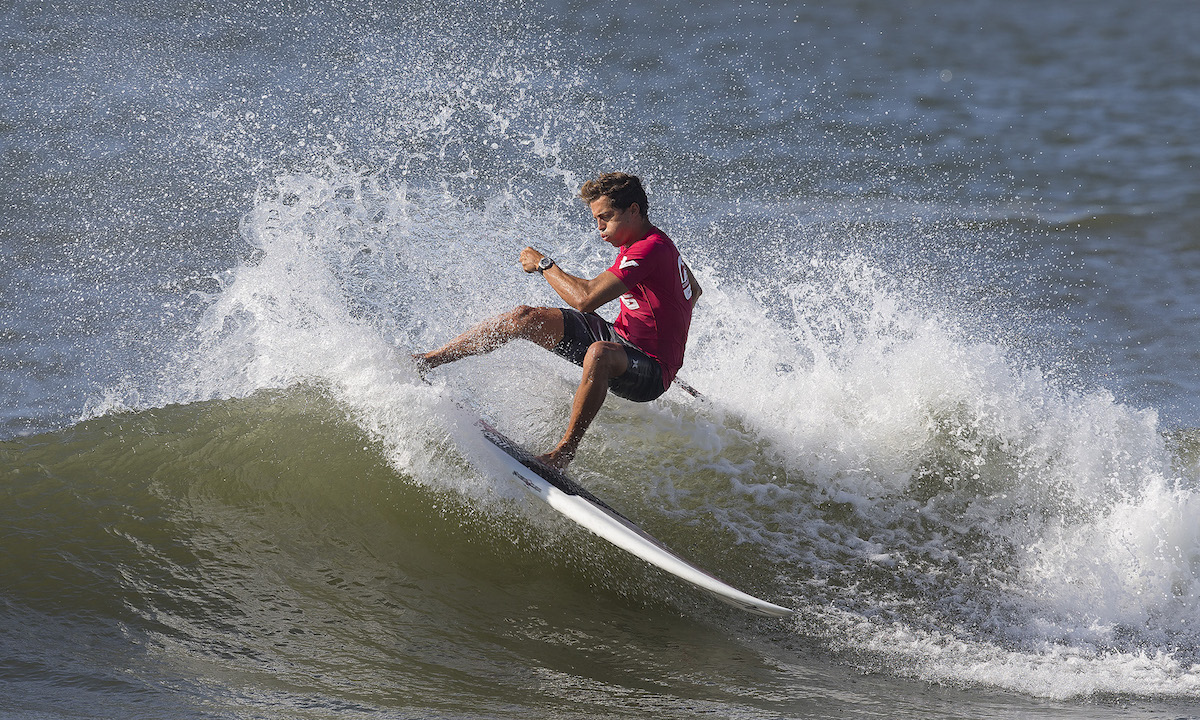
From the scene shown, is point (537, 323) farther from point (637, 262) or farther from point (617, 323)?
point (637, 262)

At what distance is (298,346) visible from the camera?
621 cm

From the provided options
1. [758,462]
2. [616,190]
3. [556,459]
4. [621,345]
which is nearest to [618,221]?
[616,190]

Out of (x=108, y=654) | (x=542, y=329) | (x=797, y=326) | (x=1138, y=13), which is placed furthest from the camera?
(x=1138, y=13)

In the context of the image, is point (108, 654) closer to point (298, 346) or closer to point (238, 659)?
point (238, 659)

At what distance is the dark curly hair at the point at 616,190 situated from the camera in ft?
17.6

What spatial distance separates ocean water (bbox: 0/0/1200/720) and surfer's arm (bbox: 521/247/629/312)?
912 millimetres

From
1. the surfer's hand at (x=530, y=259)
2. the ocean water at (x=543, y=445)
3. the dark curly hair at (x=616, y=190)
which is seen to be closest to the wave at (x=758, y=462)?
the ocean water at (x=543, y=445)

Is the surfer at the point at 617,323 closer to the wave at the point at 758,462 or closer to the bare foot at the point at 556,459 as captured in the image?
the bare foot at the point at 556,459

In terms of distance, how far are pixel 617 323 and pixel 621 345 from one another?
1.28 feet

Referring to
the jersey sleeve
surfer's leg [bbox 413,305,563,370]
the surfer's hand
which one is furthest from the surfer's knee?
the jersey sleeve

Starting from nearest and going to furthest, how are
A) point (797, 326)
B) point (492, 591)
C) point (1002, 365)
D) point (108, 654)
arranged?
point (108, 654) → point (492, 591) → point (1002, 365) → point (797, 326)

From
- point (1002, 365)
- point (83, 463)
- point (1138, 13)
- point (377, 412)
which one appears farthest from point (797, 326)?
point (1138, 13)

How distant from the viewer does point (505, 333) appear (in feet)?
18.5

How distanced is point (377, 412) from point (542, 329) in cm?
107
